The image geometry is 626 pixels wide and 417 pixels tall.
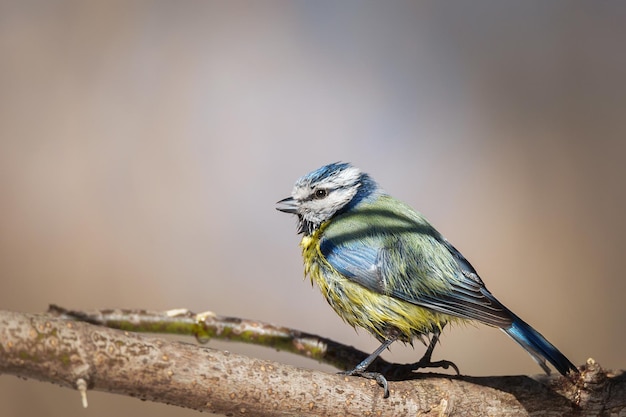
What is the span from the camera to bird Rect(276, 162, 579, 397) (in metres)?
1.25

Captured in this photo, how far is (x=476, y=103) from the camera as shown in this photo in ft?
7.59

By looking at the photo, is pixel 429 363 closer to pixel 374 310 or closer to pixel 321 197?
pixel 374 310

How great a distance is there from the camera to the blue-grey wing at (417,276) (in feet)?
4.14

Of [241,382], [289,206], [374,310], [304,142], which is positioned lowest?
[241,382]

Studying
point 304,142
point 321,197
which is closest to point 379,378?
point 321,197

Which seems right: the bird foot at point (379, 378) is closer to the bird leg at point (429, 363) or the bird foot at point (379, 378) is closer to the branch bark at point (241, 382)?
the branch bark at point (241, 382)

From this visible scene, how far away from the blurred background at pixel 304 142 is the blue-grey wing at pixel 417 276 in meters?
0.83

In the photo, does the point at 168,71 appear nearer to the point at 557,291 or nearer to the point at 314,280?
the point at 314,280

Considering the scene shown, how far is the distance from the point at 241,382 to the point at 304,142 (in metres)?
1.31

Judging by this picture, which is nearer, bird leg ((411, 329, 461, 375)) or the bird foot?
the bird foot

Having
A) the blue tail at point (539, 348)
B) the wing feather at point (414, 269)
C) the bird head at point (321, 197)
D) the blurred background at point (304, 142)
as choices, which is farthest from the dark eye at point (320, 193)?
the blurred background at point (304, 142)

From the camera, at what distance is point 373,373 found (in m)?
1.21

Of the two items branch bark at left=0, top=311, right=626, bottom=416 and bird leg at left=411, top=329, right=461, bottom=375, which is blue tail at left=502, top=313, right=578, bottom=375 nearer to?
branch bark at left=0, top=311, right=626, bottom=416

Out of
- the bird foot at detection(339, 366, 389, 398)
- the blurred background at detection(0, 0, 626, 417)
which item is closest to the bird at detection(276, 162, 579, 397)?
the bird foot at detection(339, 366, 389, 398)
